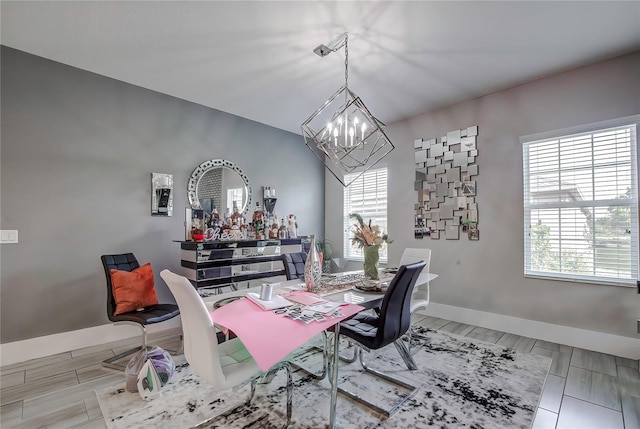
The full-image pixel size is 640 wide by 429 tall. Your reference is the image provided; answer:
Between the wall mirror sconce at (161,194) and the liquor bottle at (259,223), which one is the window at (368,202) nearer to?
the liquor bottle at (259,223)

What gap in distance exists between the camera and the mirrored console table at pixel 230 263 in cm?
342

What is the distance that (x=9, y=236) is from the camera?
8.88ft

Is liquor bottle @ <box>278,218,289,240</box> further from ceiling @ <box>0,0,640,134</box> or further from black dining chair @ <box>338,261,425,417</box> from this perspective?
black dining chair @ <box>338,261,425,417</box>

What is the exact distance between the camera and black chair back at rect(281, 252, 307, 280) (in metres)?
2.98

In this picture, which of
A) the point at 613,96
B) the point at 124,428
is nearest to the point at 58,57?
the point at 124,428

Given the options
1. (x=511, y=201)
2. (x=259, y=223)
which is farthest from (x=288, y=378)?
(x=511, y=201)

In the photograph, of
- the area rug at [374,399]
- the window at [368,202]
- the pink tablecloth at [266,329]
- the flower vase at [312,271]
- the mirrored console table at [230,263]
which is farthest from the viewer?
the window at [368,202]

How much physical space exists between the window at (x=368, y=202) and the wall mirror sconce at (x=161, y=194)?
2.67 m

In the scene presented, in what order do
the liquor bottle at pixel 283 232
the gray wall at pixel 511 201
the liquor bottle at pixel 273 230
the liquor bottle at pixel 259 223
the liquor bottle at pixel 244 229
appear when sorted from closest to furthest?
the gray wall at pixel 511 201
the liquor bottle at pixel 244 229
the liquor bottle at pixel 259 223
the liquor bottle at pixel 273 230
the liquor bottle at pixel 283 232

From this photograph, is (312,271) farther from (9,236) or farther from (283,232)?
(9,236)

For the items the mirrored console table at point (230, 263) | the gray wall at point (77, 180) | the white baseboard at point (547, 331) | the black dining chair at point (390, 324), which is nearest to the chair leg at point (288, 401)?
the black dining chair at point (390, 324)

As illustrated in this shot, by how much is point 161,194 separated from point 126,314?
150 cm

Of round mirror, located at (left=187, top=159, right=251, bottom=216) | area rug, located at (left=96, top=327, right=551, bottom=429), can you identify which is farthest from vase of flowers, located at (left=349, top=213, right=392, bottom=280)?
round mirror, located at (left=187, top=159, right=251, bottom=216)

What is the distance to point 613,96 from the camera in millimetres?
2910
